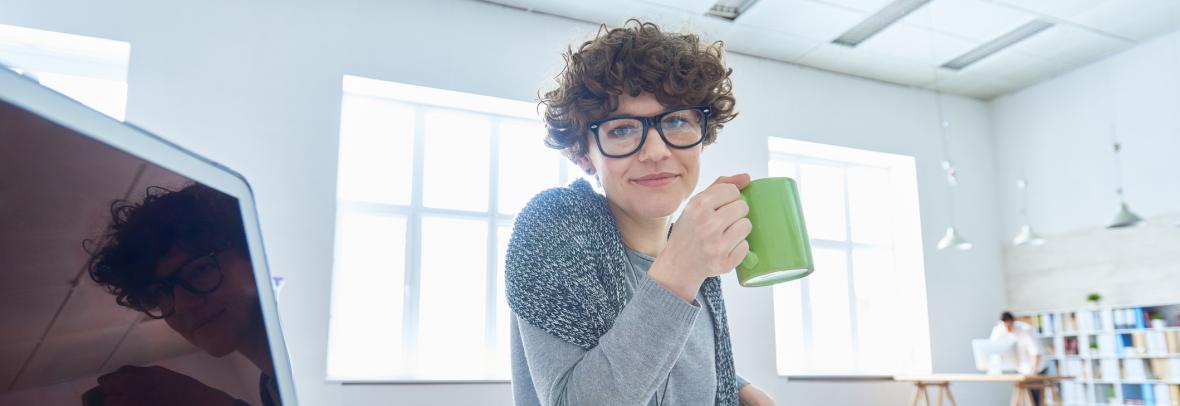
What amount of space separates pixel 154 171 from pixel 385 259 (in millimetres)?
5687

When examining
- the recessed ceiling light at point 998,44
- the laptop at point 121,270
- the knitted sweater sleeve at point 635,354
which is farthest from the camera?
the recessed ceiling light at point 998,44

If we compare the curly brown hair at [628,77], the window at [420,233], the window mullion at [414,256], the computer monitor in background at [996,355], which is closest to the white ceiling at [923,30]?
the window at [420,233]

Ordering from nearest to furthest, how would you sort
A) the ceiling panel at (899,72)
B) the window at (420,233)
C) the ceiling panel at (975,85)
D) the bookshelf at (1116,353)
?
the window at (420,233) < the bookshelf at (1116,353) < the ceiling panel at (899,72) < the ceiling panel at (975,85)

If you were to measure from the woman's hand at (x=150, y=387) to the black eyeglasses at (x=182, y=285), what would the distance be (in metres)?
0.02

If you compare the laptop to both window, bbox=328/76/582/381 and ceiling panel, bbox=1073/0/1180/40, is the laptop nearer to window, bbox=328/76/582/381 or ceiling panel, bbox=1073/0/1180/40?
window, bbox=328/76/582/381

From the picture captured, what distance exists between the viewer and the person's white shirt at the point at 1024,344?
674 centimetres

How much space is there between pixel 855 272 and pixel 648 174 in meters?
7.19

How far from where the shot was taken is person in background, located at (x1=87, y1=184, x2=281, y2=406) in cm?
32

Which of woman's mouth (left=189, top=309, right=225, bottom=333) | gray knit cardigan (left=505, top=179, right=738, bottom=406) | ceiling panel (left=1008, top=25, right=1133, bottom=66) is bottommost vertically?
woman's mouth (left=189, top=309, right=225, bottom=333)

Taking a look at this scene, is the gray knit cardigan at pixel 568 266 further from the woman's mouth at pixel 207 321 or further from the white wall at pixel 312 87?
the white wall at pixel 312 87

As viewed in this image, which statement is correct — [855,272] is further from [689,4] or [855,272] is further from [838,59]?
[689,4]

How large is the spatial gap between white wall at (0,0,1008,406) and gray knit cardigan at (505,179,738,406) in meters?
3.70

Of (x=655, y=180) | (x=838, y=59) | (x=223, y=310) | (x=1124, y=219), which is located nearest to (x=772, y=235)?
(x=655, y=180)

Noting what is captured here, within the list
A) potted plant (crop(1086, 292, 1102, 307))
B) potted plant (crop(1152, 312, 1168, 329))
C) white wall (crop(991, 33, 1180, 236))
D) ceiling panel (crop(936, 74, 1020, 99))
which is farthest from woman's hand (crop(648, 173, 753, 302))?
ceiling panel (crop(936, 74, 1020, 99))
